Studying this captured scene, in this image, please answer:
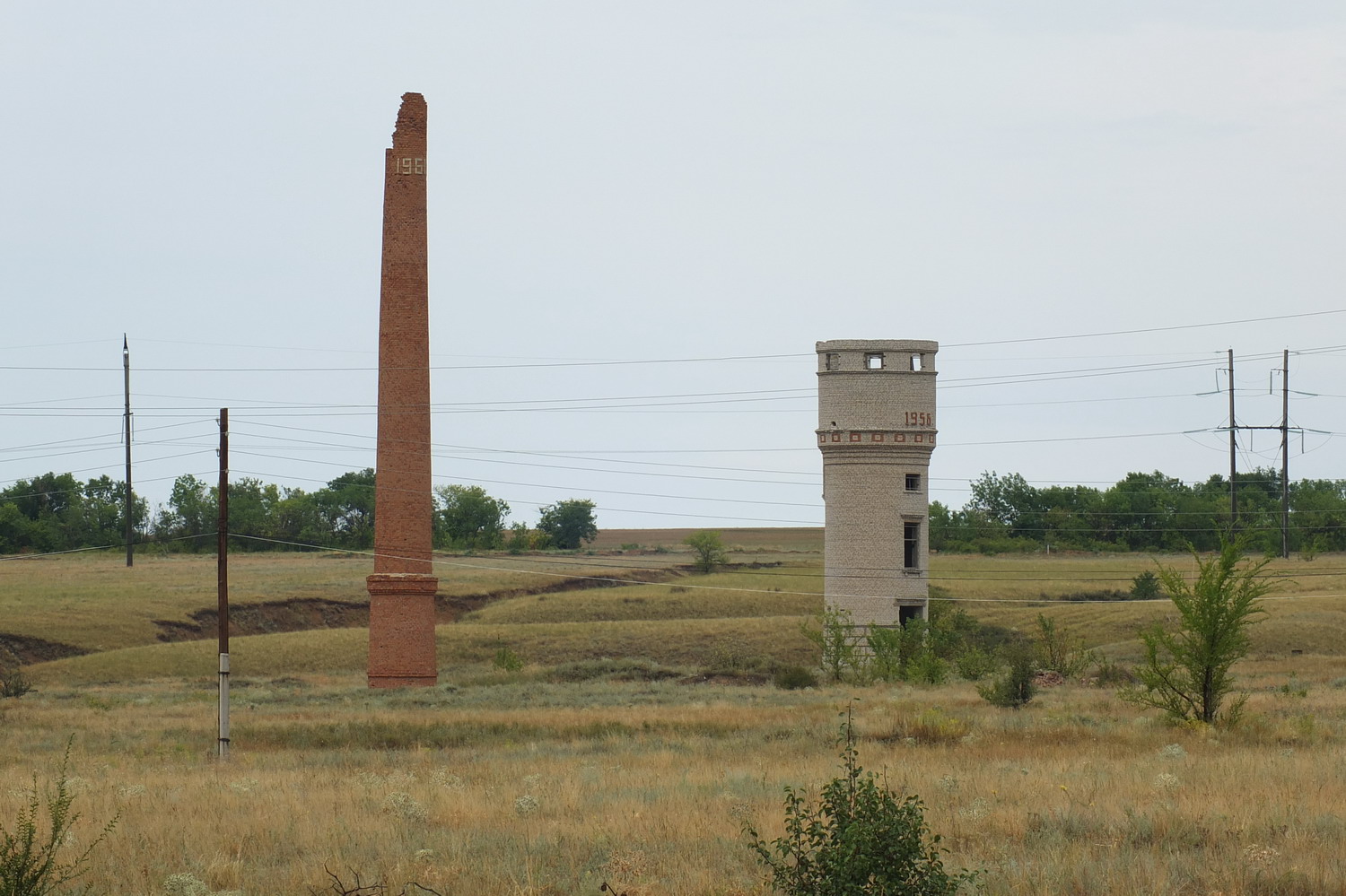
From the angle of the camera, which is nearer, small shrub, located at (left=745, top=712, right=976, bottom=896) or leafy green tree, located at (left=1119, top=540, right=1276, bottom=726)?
small shrub, located at (left=745, top=712, right=976, bottom=896)

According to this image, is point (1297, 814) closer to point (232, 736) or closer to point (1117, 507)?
point (232, 736)

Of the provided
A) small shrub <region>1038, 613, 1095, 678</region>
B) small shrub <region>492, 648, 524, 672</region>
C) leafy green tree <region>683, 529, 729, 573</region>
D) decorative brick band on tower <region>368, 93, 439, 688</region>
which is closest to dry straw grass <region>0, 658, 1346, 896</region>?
decorative brick band on tower <region>368, 93, 439, 688</region>

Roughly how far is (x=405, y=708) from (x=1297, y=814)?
23402mm

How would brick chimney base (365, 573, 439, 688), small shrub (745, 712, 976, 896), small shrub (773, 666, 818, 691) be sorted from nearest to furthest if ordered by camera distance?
small shrub (745, 712, 976, 896) < brick chimney base (365, 573, 439, 688) < small shrub (773, 666, 818, 691)

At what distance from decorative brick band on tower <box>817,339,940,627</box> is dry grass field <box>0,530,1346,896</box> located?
18.6 ft

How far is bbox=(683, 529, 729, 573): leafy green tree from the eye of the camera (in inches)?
3868

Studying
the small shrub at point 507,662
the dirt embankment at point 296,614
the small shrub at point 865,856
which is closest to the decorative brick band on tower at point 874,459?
the small shrub at point 507,662

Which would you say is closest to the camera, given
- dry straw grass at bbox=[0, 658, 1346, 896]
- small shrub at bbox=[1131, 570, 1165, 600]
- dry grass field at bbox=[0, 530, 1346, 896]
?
dry straw grass at bbox=[0, 658, 1346, 896]

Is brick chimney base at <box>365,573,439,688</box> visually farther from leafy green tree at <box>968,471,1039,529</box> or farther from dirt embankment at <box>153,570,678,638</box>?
leafy green tree at <box>968,471,1039,529</box>

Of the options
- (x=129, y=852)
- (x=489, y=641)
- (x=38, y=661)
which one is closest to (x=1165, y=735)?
(x=129, y=852)

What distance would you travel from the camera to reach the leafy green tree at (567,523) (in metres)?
131

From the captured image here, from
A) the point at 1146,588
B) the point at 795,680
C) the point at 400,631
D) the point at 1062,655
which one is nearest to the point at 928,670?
the point at 795,680

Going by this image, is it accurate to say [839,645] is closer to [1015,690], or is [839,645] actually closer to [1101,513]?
[1015,690]

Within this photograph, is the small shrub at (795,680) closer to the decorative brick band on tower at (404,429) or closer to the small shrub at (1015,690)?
the small shrub at (1015,690)
